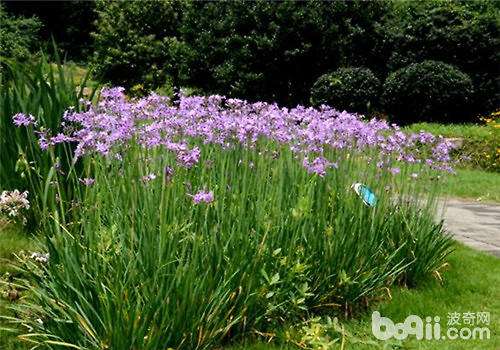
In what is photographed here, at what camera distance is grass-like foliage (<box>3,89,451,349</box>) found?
3.50 metres

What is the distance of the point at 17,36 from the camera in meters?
22.5

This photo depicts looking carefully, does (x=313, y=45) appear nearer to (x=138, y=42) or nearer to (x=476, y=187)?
(x=138, y=42)

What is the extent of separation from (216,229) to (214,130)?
3.20 feet

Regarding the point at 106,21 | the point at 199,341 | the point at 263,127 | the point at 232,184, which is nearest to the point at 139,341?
the point at 199,341

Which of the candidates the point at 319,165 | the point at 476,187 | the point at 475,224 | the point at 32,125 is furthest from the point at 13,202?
the point at 476,187

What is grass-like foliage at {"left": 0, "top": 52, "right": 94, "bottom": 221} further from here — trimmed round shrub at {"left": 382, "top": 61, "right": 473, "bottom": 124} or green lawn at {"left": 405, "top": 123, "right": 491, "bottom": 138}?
trimmed round shrub at {"left": 382, "top": 61, "right": 473, "bottom": 124}

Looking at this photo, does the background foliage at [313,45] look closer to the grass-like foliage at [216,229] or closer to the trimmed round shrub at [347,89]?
the trimmed round shrub at [347,89]

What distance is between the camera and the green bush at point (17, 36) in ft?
68.9

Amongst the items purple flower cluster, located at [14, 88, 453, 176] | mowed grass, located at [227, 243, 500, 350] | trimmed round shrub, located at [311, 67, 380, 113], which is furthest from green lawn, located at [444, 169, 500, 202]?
trimmed round shrub, located at [311, 67, 380, 113]

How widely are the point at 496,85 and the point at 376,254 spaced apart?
14.9m

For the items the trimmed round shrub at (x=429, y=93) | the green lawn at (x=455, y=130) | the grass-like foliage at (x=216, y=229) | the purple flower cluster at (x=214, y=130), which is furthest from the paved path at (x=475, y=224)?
the trimmed round shrub at (x=429, y=93)

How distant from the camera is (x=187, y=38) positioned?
20641 mm

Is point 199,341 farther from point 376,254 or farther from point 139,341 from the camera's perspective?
point 376,254

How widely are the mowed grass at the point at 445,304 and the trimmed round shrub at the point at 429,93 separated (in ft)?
37.4
